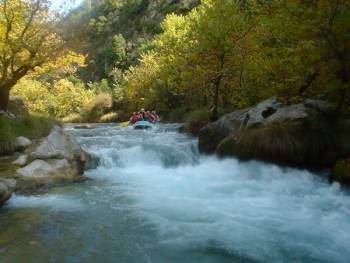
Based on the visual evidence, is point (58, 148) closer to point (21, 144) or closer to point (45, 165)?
point (45, 165)

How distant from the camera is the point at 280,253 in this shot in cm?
536

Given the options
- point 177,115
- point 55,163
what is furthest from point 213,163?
point 177,115

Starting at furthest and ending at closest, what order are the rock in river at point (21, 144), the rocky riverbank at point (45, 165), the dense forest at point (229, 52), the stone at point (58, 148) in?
the rock in river at point (21, 144)
the stone at point (58, 148)
the dense forest at point (229, 52)
the rocky riverbank at point (45, 165)

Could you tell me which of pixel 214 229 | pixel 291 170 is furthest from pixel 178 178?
pixel 214 229

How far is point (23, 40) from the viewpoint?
43.3ft

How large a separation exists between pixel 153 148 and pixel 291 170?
17.5 feet

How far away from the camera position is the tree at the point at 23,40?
1309cm

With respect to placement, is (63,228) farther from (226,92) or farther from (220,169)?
(226,92)

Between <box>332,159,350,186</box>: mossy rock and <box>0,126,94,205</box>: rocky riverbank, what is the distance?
251 inches

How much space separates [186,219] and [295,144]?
4526 mm

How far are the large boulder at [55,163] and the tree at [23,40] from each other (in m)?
4.02

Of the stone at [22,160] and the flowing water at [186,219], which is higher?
the stone at [22,160]

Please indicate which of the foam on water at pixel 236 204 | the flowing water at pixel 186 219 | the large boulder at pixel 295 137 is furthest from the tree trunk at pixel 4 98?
the large boulder at pixel 295 137

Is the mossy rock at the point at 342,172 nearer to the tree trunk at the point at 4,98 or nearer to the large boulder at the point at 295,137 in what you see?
the large boulder at the point at 295,137
